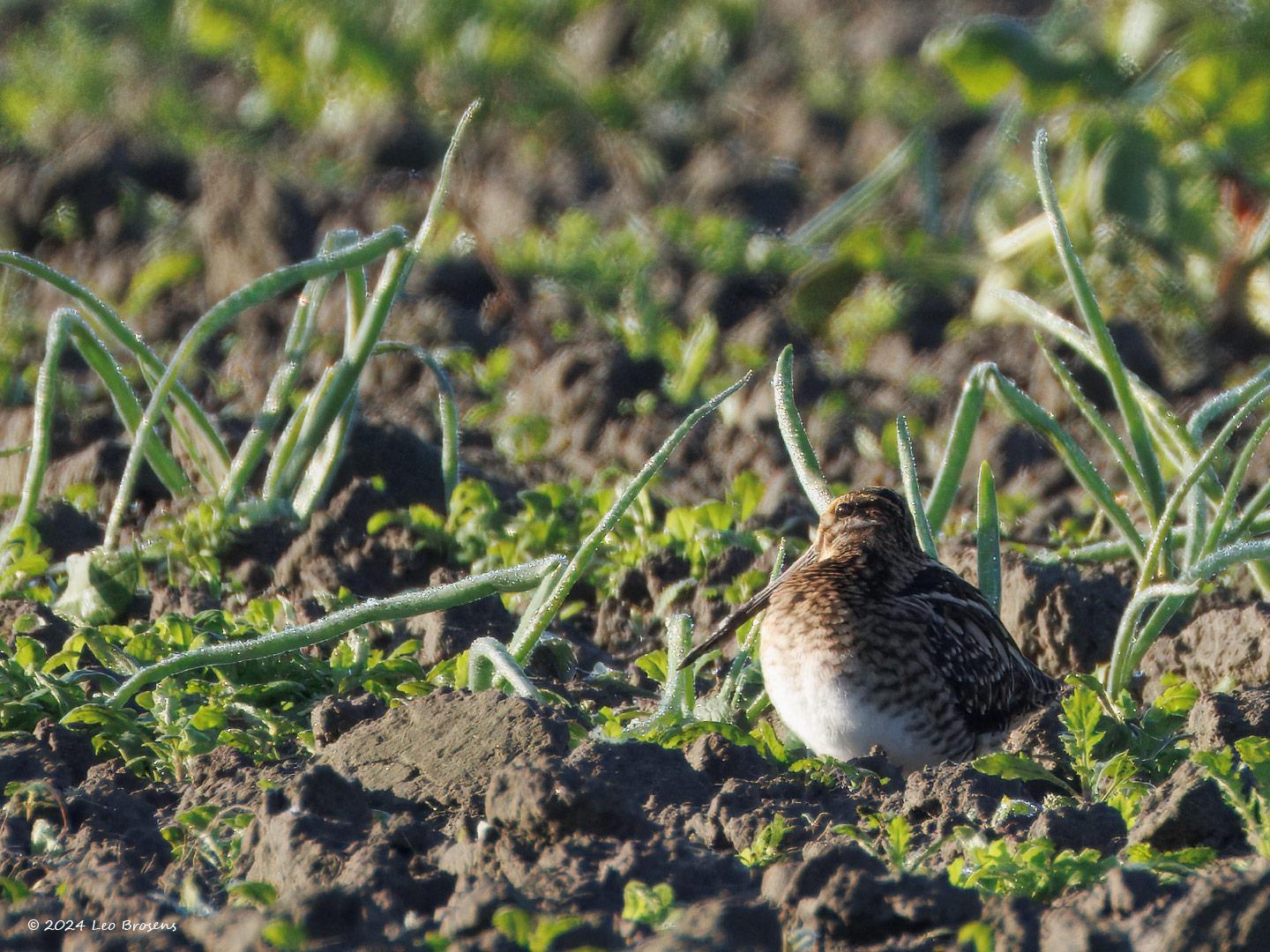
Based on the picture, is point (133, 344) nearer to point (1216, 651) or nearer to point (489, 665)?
point (489, 665)

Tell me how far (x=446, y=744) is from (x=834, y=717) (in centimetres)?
87

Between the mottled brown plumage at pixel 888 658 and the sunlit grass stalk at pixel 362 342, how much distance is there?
128 cm

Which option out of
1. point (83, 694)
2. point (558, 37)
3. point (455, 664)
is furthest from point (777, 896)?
point (558, 37)

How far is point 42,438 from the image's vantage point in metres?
4.67

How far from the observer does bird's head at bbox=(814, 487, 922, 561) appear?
4281mm

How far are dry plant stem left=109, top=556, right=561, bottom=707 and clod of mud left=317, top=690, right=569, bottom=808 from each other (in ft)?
0.85

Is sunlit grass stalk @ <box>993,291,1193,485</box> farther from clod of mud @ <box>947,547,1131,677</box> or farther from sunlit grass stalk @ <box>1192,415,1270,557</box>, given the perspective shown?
clod of mud @ <box>947,547,1131,677</box>

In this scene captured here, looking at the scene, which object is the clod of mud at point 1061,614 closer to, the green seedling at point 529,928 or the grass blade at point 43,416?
the green seedling at point 529,928

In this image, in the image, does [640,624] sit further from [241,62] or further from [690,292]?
[241,62]

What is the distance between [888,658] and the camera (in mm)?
3885

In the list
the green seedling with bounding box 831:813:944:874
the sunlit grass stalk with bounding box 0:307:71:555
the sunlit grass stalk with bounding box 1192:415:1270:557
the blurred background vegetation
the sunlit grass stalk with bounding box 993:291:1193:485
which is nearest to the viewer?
the green seedling with bounding box 831:813:944:874

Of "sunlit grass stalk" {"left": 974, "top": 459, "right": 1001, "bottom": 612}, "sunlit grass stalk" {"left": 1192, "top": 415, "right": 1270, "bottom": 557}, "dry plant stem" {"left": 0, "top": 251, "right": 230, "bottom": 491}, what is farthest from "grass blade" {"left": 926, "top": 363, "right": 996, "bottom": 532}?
"dry plant stem" {"left": 0, "top": 251, "right": 230, "bottom": 491}

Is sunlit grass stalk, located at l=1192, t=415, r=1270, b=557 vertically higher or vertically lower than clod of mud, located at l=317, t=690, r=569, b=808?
higher

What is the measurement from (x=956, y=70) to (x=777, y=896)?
5.28m
